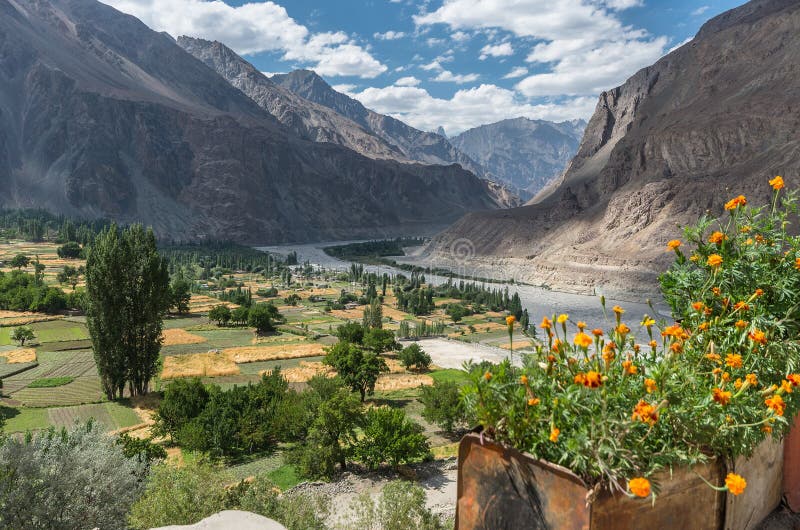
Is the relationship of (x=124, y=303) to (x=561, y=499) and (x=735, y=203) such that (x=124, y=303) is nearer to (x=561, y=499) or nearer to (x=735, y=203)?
(x=561, y=499)

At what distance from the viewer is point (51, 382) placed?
41.0 meters

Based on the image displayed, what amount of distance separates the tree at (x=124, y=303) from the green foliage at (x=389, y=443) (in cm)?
1661

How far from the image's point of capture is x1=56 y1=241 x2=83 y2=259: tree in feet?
358

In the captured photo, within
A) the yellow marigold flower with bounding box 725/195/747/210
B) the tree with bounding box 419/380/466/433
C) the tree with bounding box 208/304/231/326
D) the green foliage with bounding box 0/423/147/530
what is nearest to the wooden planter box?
the yellow marigold flower with bounding box 725/195/747/210

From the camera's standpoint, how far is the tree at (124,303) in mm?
32156

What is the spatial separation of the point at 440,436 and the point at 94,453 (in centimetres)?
2232

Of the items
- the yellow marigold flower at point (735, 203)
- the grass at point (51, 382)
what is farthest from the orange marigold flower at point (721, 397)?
the grass at point (51, 382)

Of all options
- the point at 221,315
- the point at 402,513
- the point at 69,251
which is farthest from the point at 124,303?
the point at 69,251

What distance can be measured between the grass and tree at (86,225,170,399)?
8.89 m

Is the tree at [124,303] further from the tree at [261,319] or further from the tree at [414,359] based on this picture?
the tree at [261,319]

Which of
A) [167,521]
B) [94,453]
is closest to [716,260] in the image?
[167,521]

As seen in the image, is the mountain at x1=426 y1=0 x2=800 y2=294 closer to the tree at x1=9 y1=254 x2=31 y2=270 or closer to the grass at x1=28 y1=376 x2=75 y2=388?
the grass at x1=28 y1=376 x2=75 y2=388

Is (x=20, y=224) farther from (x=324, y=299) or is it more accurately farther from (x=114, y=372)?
(x=114, y=372)

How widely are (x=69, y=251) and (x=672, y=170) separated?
134799 millimetres
